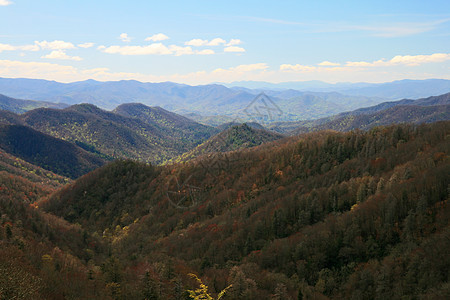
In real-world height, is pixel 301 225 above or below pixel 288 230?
above

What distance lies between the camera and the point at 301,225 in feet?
361

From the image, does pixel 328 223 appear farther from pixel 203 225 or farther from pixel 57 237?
pixel 57 237

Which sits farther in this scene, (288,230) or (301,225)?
(288,230)

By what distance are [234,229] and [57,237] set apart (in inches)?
2589

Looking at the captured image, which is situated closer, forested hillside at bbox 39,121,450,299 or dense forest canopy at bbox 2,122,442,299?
dense forest canopy at bbox 2,122,442,299

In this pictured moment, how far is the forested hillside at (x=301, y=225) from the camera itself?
67938 mm

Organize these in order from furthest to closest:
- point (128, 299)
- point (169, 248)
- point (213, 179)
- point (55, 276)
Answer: point (213, 179), point (169, 248), point (55, 276), point (128, 299)

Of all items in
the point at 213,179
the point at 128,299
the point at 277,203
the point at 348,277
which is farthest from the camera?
the point at 213,179

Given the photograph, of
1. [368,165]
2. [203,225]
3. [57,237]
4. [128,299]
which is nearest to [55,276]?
[128,299]

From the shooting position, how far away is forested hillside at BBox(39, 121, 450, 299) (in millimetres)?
67938

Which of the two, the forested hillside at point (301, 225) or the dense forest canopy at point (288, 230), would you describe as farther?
the forested hillside at point (301, 225)

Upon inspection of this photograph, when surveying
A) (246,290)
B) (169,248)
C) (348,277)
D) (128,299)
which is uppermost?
(128,299)

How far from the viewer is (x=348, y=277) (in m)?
79.0

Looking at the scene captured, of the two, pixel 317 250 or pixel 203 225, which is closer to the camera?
pixel 317 250
